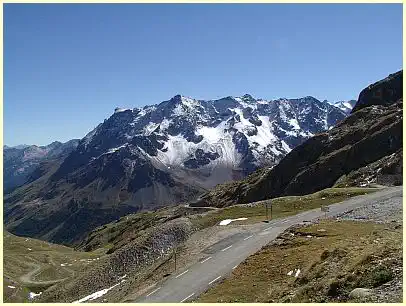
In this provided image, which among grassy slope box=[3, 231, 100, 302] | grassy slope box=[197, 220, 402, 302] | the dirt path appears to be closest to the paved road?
grassy slope box=[197, 220, 402, 302]

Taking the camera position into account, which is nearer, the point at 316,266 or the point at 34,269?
the point at 316,266

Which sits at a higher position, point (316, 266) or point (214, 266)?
point (316, 266)

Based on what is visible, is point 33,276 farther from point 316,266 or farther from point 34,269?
point 316,266

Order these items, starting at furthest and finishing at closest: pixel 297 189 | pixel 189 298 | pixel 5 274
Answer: pixel 297 189 → pixel 5 274 → pixel 189 298

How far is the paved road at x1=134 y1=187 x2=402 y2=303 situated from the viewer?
40344mm

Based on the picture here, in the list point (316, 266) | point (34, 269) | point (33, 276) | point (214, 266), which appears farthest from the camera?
point (34, 269)

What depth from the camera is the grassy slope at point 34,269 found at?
122 meters

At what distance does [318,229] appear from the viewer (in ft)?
167

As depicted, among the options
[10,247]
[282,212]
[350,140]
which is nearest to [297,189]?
[350,140]

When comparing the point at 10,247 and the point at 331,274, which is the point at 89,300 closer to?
the point at 331,274

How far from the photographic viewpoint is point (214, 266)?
46969 millimetres

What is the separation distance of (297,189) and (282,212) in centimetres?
10479

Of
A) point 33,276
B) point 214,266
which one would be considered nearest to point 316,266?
point 214,266

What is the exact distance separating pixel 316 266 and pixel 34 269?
453 ft
